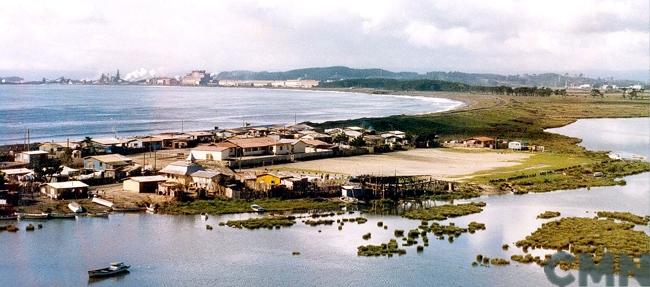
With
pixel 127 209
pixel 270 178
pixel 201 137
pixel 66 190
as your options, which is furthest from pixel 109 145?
pixel 127 209

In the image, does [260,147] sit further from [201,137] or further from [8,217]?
[8,217]

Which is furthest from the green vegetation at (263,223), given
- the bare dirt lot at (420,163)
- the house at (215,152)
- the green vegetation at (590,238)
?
the house at (215,152)

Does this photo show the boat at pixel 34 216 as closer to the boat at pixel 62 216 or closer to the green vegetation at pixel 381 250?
the boat at pixel 62 216

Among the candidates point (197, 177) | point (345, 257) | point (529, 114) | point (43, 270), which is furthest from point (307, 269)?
point (529, 114)

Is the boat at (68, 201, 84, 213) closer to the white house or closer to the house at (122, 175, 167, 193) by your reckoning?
the house at (122, 175, 167, 193)

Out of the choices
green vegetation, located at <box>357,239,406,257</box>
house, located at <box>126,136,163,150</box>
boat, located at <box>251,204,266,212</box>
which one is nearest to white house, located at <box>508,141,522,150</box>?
house, located at <box>126,136,163,150</box>

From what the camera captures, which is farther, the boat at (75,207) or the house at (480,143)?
the house at (480,143)

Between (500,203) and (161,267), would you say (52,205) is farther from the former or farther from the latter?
(500,203)
